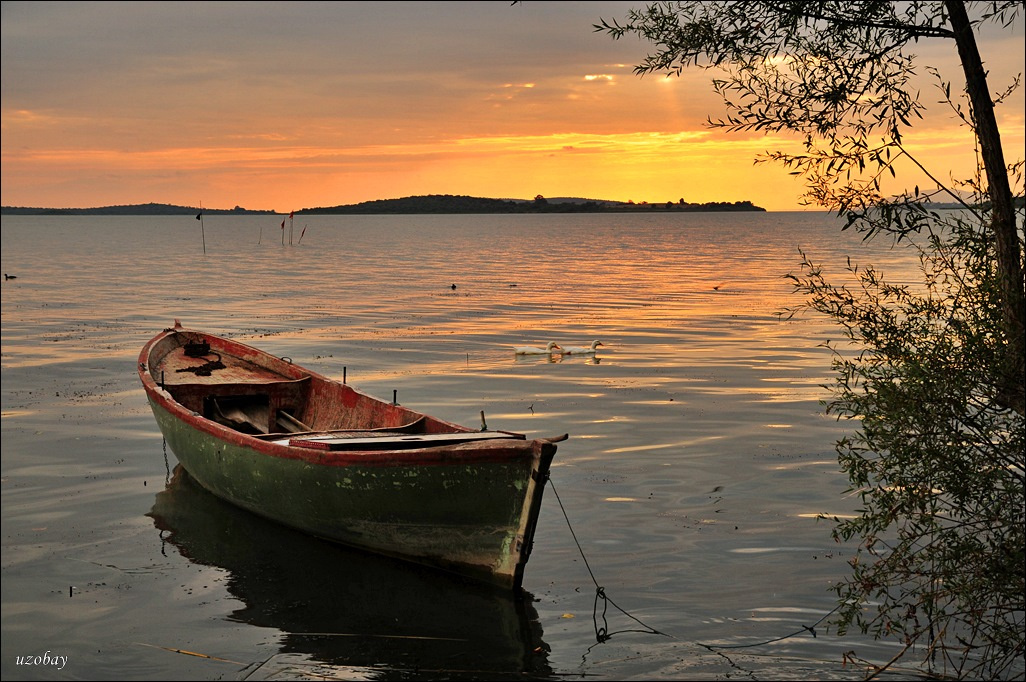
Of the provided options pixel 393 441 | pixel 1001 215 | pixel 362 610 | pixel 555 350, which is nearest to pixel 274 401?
pixel 393 441

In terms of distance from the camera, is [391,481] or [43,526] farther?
[43,526]

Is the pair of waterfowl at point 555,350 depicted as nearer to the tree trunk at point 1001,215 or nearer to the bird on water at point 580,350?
the bird on water at point 580,350

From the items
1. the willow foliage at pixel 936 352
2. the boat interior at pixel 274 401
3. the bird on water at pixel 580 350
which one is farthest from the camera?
the bird on water at pixel 580 350

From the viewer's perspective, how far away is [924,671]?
8.42 meters

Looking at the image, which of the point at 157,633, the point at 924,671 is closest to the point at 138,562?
the point at 157,633

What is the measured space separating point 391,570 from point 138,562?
2995 mm

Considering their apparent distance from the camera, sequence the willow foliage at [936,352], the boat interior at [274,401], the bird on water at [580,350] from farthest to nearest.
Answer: the bird on water at [580,350]
the boat interior at [274,401]
the willow foliage at [936,352]

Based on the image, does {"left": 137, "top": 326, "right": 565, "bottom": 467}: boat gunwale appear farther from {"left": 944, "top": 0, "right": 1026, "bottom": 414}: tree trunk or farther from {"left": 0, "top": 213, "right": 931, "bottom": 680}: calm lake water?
{"left": 944, "top": 0, "right": 1026, "bottom": 414}: tree trunk

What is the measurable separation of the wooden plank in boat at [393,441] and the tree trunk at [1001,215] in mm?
4822

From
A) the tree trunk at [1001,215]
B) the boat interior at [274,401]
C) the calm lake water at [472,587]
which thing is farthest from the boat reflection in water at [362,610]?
the tree trunk at [1001,215]

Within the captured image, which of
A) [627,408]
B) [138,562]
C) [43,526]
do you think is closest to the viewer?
Answer: [138,562]

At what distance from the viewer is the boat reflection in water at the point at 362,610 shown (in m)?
8.77

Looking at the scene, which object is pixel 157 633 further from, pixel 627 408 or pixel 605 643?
pixel 627 408

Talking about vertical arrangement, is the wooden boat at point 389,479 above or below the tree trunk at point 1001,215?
below
